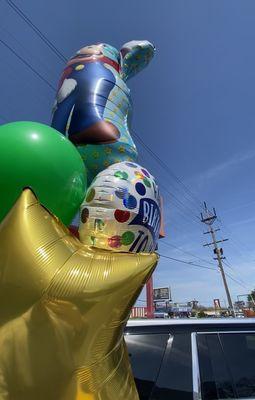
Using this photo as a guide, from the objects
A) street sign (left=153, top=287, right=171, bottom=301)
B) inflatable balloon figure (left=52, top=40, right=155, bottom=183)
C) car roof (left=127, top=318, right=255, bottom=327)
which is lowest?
car roof (left=127, top=318, right=255, bottom=327)

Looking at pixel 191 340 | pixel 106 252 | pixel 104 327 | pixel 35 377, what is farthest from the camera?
pixel 191 340

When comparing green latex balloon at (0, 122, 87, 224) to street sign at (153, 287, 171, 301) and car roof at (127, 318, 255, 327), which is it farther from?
street sign at (153, 287, 171, 301)

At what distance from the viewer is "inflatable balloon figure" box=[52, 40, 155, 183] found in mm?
3043

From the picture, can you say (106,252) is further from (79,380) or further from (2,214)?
(2,214)

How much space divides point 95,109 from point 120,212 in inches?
46.7

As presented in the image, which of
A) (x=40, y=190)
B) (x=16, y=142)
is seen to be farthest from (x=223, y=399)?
(x=16, y=142)

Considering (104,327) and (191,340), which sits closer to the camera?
(104,327)

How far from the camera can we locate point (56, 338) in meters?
1.62

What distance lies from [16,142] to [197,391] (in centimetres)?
193

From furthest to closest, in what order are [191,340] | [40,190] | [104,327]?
[191,340] < [40,190] < [104,327]

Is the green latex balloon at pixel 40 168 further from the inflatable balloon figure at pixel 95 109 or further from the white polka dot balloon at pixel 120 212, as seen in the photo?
the inflatable balloon figure at pixel 95 109

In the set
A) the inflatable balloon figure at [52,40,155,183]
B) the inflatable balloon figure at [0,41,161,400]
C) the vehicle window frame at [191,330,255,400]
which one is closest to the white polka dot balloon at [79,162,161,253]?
the inflatable balloon figure at [0,41,161,400]

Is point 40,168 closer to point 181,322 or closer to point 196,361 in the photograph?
point 181,322

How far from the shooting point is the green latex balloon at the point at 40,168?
2.18 metres
